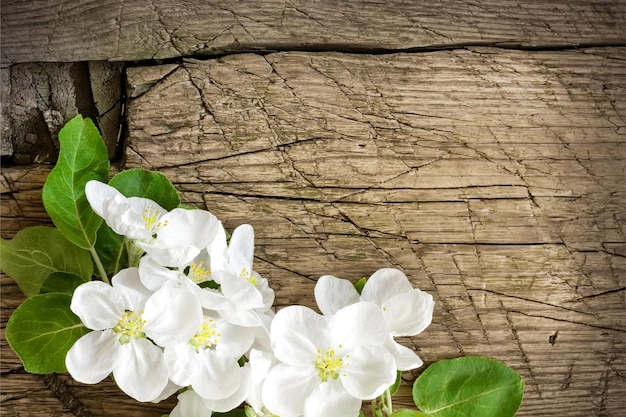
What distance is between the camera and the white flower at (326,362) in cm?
107

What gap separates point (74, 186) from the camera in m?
1.10

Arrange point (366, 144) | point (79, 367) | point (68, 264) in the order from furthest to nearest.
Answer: point (366, 144) → point (68, 264) → point (79, 367)

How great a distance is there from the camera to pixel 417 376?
129 centimetres

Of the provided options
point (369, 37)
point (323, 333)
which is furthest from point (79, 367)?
point (369, 37)

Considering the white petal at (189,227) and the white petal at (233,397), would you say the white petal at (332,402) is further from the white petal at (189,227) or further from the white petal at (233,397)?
the white petal at (189,227)

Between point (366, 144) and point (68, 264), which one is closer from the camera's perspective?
point (68, 264)

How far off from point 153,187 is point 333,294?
1.21 ft

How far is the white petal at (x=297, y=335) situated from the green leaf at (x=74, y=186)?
34cm

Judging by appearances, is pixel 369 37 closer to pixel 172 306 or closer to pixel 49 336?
pixel 172 306

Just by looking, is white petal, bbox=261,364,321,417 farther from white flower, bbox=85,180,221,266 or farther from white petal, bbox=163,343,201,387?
white flower, bbox=85,180,221,266

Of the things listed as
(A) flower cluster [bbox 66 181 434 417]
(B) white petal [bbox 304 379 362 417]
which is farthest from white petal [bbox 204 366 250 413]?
(B) white petal [bbox 304 379 362 417]

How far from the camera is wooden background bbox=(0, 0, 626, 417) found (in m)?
1.20

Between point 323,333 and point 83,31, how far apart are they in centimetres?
69

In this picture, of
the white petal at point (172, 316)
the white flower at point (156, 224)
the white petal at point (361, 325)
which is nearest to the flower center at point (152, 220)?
the white flower at point (156, 224)
